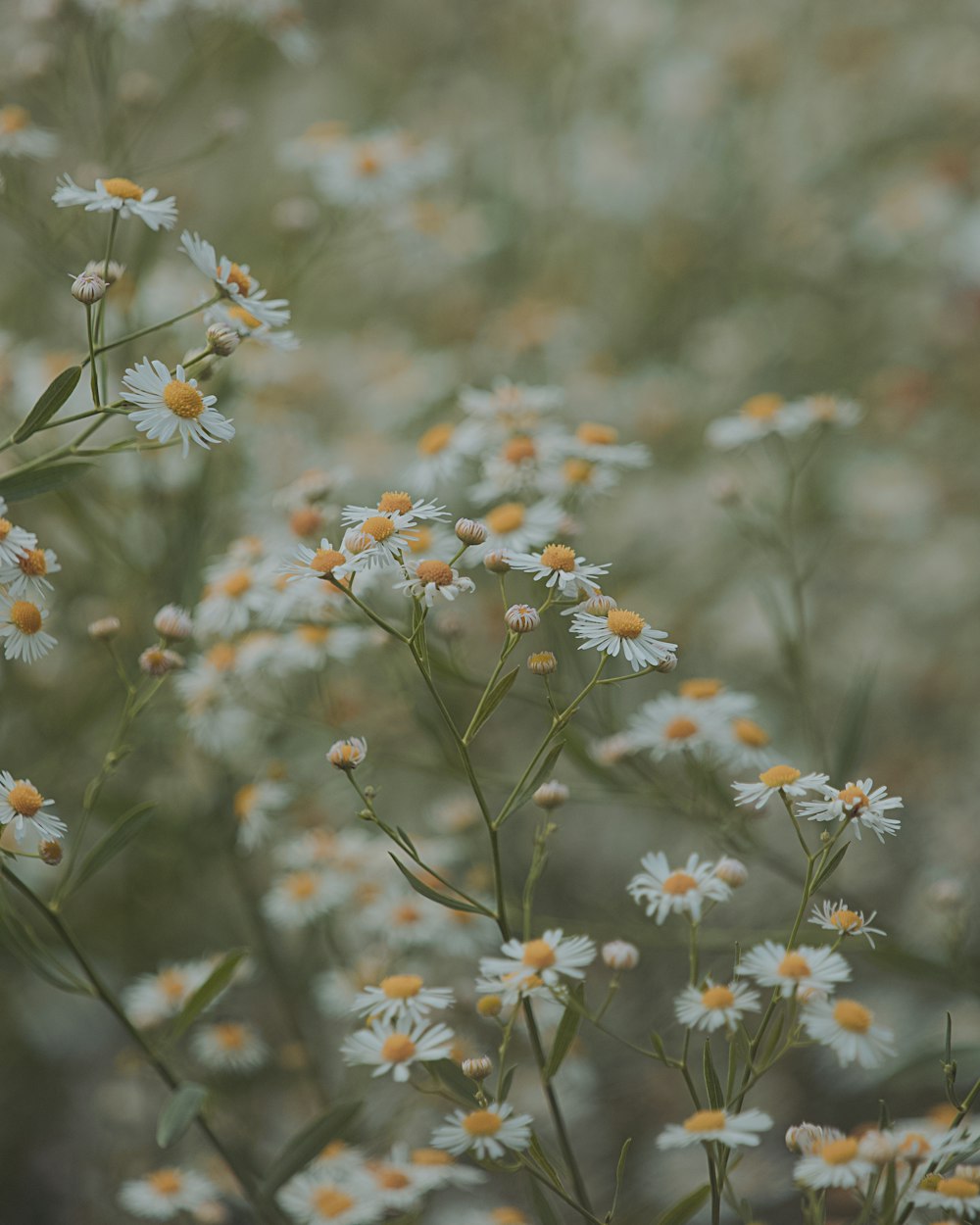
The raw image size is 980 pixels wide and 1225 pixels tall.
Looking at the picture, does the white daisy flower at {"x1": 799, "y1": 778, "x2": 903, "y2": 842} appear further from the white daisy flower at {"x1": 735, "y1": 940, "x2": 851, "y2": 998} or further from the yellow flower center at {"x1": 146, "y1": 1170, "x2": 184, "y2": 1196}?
the yellow flower center at {"x1": 146, "y1": 1170, "x2": 184, "y2": 1196}

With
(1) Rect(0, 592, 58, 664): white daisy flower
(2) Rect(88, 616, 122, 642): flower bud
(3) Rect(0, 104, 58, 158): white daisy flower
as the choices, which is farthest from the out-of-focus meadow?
(2) Rect(88, 616, 122, 642): flower bud

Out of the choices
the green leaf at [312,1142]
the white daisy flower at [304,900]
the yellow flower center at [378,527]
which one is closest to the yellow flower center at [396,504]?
the yellow flower center at [378,527]

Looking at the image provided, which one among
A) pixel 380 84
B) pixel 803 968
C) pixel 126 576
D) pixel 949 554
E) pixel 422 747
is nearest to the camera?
pixel 803 968

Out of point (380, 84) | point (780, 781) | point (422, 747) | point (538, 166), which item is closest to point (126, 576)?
point (422, 747)

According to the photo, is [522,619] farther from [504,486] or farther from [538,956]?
[504,486]

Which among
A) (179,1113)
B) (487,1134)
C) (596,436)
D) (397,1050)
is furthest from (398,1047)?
(596,436)

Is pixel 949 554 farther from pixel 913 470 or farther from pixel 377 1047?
pixel 377 1047

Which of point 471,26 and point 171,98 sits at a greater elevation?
point 471,26
